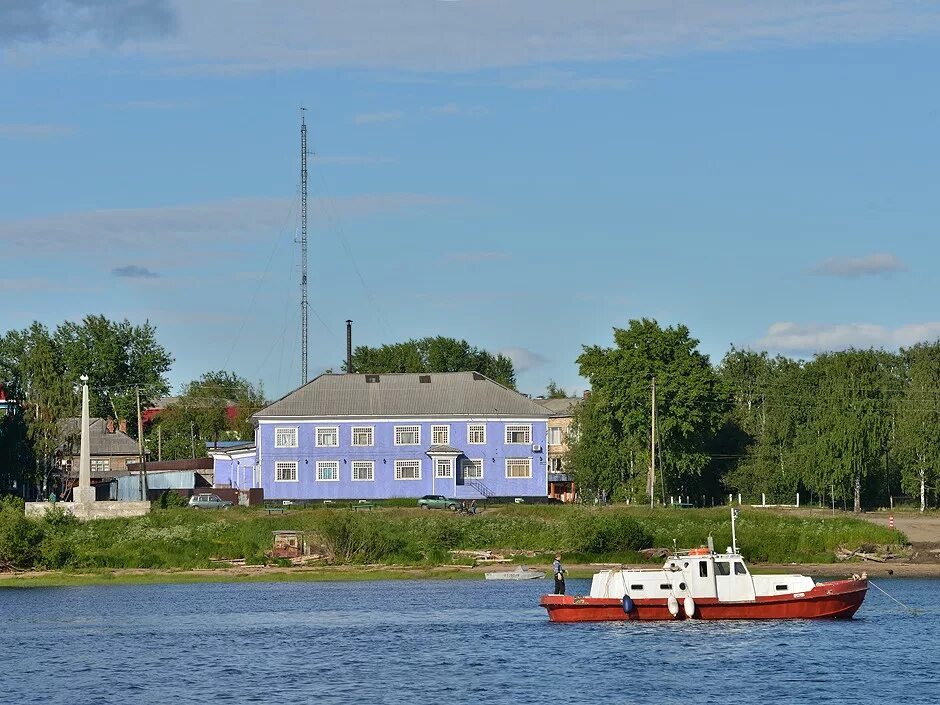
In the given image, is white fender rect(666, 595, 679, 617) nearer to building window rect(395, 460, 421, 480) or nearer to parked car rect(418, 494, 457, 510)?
parked car rect(418, 494, 457, 510)

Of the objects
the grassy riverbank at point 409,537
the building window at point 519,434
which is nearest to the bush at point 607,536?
the grassy riverbank at point 409,537

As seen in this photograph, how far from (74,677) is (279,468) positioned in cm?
6357

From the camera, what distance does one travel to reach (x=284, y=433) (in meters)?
112

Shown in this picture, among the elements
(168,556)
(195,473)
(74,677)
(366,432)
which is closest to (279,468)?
(366,432)

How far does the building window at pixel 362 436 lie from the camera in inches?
4373

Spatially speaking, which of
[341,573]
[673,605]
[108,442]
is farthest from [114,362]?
[673,605]

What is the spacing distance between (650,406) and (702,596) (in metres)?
54.7

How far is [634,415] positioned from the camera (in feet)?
362

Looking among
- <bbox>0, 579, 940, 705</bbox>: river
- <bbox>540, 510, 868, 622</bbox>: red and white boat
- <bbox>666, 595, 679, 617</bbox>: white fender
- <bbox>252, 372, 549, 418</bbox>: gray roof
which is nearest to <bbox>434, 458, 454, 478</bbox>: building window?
<bbox>252, 372, 549, 418</bbox>: gray roof

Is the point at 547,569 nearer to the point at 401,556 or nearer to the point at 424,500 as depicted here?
the point at 401,556

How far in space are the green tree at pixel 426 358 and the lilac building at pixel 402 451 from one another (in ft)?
171

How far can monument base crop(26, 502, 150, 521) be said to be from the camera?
92.0 metres

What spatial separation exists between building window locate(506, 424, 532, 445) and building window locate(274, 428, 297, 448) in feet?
51.7

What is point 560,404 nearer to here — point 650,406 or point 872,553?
point 650,406
